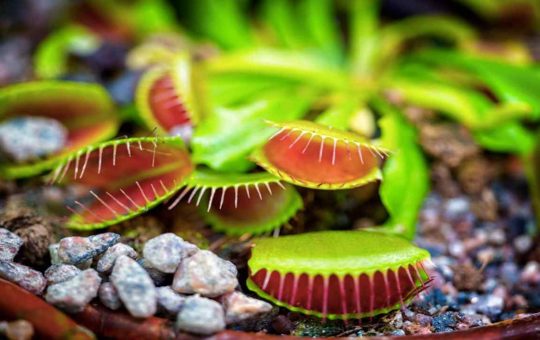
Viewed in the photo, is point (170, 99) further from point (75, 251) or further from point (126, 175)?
point (75, 251)

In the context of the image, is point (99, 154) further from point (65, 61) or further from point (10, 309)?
point (65, 61)

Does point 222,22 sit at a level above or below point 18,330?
above

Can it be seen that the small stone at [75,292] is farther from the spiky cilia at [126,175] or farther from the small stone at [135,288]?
the spiky cilia at [126,175]

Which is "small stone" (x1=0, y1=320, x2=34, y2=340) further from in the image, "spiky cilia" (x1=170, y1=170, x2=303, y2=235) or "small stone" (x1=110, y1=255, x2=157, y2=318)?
"spiky cilia" (x1=170, y1=170, x2=303, y2=235)

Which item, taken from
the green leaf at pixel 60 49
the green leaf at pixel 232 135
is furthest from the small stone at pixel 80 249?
the green leaf at pixel 60 49

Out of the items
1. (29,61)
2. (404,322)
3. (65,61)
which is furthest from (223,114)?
(29,61)

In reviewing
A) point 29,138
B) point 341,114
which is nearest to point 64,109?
point 29,138
